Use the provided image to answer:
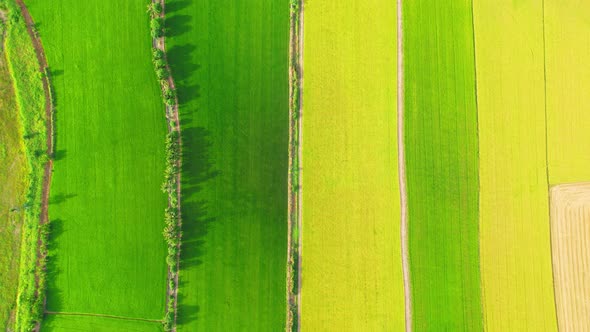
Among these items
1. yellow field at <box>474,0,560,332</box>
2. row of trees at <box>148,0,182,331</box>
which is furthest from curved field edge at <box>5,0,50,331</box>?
yellow field at <box>474,0,560,332</box>

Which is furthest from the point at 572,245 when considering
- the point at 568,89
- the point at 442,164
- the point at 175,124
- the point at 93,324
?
Result: the point at 93,324

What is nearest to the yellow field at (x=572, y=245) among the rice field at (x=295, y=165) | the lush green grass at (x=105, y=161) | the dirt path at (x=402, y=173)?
the rice field at (x=295, y=165)

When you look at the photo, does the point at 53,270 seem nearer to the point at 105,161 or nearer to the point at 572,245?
the point at 105,161

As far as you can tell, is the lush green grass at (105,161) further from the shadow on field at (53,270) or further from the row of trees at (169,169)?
the row of trees at (169,169)

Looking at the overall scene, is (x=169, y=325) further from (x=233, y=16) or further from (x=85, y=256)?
(x=233, y=16)

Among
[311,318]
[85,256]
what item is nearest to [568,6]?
[311,318]

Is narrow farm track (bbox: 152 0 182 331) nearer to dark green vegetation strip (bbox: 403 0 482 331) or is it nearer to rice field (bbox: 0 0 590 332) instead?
rice field (bbox: 0 0 590 332)

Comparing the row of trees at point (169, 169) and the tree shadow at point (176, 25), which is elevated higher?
the tree shadow at point (176, 25)
